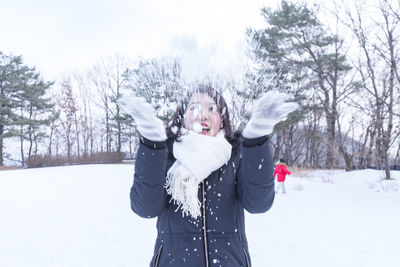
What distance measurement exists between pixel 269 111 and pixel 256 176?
0.34 metres

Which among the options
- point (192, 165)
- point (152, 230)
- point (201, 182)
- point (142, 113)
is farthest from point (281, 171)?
point (142, 113)

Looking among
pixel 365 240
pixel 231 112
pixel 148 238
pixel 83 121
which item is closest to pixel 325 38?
pixel 365 240

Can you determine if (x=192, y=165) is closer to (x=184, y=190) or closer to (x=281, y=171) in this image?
(x=184, y=190)

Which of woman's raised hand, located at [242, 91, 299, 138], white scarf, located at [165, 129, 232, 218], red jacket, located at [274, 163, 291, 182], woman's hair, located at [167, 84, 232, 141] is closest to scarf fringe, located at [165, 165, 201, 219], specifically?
white scarf, located at [165, 129, 232, 218]

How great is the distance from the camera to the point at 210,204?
140cm

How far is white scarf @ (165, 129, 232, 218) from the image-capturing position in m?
1.34

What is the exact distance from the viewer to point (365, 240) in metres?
4.66

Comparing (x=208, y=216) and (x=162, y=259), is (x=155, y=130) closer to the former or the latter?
(x=208, y=216)

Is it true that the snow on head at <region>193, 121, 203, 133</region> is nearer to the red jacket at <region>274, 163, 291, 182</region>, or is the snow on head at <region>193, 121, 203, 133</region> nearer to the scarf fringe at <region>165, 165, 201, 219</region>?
the scarf fringe at <region>165, 165, 201, 219</region>

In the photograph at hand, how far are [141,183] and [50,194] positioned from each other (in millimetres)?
9294

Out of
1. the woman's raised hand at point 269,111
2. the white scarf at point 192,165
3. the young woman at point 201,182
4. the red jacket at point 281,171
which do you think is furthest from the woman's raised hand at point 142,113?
the red jacket at point 281,171

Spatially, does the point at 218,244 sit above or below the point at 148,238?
above

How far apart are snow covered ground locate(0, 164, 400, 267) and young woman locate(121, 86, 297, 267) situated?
2.61 metres

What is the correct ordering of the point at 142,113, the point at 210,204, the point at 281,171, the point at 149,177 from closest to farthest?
the point at 142,113, the point at 149,177, the point at 210,204, the point at 281,171
